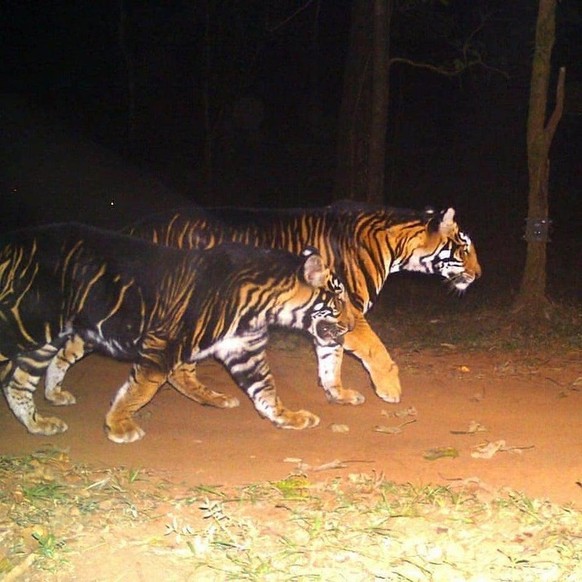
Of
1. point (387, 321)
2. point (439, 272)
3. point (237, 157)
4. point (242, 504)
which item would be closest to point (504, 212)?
point (237, 157)

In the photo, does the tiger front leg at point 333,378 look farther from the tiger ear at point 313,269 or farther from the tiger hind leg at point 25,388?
the tiger hind leg at point 25,388

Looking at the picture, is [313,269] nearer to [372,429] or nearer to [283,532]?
[372,429]

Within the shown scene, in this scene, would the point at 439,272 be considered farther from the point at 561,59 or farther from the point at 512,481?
the point at 561,59

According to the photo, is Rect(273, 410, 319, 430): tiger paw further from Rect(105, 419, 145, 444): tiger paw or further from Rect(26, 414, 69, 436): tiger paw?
Rect(26, 414, 69, 436): tiger paw

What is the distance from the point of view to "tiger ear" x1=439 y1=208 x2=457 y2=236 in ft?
25.9

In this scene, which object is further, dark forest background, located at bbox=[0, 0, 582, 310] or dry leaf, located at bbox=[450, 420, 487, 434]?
dark forest background, located at bbox=[0, 0, 582, 310]

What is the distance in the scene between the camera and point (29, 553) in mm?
4340

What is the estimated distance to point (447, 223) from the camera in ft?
26.1

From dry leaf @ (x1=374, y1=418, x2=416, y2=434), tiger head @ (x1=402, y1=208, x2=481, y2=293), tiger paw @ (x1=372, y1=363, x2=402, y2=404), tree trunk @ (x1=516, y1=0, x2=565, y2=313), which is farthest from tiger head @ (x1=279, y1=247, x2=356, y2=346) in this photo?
tree trunk @ (x1=516, y1=0, x2=565, y2=313)

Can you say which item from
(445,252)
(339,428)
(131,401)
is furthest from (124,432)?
(445,252)

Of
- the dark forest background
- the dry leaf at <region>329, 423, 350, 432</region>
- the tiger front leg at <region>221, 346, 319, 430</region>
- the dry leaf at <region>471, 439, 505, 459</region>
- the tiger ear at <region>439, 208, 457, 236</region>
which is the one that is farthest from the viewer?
the dark forest background

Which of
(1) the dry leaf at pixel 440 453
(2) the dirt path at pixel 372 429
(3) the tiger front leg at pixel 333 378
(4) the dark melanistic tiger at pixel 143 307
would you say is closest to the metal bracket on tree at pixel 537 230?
(2) the dirt path at pixel 372 429

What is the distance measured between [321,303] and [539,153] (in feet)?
14.2

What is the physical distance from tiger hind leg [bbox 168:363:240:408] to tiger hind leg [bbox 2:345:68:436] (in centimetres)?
102
